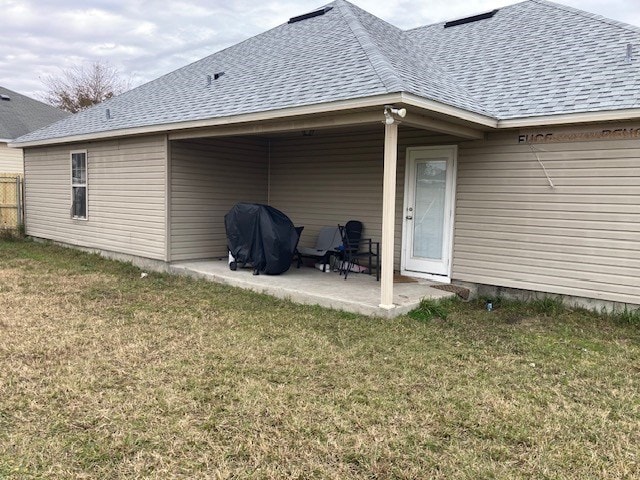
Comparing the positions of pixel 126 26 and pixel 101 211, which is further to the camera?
pixel 126 26

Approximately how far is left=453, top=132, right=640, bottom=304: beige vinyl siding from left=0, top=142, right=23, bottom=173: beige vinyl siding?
16817mm

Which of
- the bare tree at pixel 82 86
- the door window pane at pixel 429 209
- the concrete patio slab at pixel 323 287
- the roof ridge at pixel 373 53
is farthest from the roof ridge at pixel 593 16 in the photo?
the bare tree at pixel 82 86

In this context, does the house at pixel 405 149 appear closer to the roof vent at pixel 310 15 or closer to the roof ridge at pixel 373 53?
the roof ridge at pixel 373 53

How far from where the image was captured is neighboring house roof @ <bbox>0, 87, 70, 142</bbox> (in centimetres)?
1802

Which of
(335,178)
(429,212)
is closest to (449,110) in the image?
(429,212)

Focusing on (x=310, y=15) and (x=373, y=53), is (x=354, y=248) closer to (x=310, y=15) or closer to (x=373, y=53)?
(x=373, y=53)

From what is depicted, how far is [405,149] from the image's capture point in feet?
24.4

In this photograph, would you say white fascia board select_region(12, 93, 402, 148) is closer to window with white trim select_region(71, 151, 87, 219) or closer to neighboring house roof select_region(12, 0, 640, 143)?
neighboring house roof select_region(12, 0, 640, 143)

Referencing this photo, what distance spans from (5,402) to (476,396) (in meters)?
3.16

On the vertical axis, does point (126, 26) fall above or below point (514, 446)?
above

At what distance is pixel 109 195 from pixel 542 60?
24.8ft

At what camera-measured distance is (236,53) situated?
1003cm

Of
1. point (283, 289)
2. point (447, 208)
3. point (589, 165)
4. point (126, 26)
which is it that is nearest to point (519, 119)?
point (589, 165)

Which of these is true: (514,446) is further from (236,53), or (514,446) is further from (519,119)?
(236,53)
